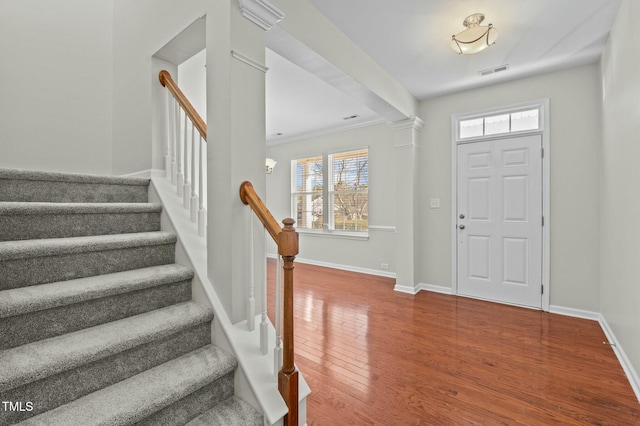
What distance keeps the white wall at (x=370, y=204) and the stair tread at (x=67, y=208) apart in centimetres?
358

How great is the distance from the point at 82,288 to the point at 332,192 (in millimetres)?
4392

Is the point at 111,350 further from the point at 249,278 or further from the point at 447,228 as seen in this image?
the point at 447,228

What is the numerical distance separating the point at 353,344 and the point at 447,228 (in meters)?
2.18

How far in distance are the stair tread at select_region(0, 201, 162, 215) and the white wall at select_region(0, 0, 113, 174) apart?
1.35 meters

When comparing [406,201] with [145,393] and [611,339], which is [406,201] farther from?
[145,393]

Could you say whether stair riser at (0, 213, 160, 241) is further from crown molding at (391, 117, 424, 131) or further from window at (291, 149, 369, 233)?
window at (291, 149, 369, 233)

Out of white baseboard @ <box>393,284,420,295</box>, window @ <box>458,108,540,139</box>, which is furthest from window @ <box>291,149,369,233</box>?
window @ <box>458,108,540,139</box>

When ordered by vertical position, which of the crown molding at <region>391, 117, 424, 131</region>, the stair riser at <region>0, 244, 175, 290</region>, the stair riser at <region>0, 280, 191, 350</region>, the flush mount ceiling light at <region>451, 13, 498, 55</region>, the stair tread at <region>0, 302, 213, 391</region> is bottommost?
the stair tread at <region>0, 302, 213, 391</region>

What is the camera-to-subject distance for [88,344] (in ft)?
3.81

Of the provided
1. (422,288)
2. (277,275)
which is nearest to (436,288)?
(422,288)

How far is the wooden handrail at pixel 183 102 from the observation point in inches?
73.7

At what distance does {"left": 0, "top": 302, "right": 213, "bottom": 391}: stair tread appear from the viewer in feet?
3.29

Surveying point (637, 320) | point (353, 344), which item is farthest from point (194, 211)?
point (637, 320)

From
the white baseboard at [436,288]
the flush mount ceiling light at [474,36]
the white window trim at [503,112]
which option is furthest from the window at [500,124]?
the white baseboard at [436,288]
